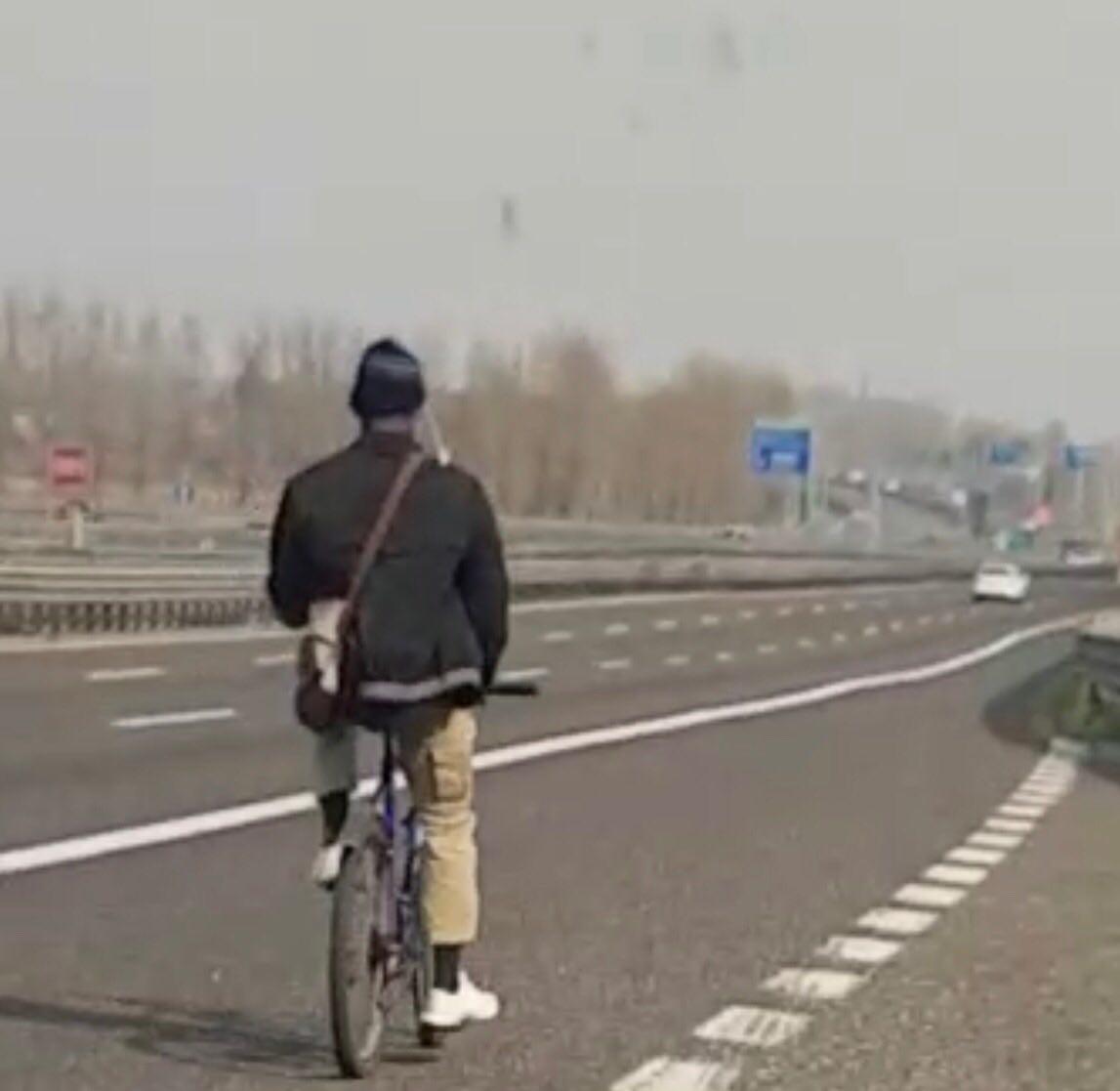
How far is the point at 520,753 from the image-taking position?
2295 cm

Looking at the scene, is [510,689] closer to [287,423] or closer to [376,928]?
[376,928]

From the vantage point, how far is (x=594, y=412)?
359 feet

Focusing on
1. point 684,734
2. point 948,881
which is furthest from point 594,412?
point 948,881

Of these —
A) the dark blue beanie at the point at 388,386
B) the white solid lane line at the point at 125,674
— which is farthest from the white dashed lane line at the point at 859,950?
the white solid lane line at the point at 125,674

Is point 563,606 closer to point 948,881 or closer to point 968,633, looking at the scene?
point 968,633

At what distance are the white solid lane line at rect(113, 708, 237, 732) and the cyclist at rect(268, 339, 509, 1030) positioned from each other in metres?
15.3

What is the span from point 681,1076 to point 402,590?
1.67m

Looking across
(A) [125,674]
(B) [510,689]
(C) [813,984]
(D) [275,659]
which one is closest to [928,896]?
(C) [813,984]

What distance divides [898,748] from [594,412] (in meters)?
83.0

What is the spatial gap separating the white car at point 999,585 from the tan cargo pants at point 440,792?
94592mm

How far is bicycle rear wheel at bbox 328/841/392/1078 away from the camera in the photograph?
793cm

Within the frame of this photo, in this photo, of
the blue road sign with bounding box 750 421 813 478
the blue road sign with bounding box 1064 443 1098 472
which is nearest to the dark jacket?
the blue road sign with bounding box 750 421 813 478

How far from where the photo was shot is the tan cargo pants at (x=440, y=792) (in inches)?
318

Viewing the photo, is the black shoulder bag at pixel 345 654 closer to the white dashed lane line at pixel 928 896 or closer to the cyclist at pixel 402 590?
the cyclist at pixel 402 590
